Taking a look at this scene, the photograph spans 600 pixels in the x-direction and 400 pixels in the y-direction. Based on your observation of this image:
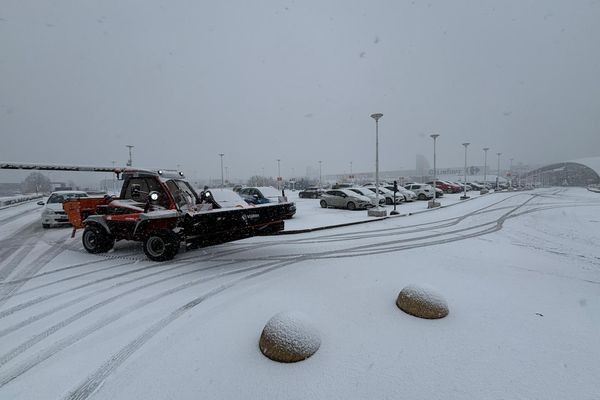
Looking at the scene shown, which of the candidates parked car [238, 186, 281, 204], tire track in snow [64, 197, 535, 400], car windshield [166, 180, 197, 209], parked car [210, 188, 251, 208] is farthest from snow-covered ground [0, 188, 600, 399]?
parked car [238, 186, 281, 204]

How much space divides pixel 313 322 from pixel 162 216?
446 cm

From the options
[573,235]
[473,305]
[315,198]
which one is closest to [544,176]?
[315,198]

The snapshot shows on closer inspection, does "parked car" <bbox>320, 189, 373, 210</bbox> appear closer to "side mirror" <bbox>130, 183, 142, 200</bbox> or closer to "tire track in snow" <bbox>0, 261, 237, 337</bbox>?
"tire track in snow" <bbox>0, 261, 237, 337</bbox>

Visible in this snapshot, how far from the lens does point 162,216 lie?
20.4ft

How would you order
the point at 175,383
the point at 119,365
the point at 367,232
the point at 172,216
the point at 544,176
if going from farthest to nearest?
the point at 544,176, the point at 367,232, the point at 172,216, the point at 119,365, the point at 175,383

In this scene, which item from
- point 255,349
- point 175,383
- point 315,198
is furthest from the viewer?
point 315,198

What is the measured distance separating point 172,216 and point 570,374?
22.1ft

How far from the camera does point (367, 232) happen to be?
35.8ft

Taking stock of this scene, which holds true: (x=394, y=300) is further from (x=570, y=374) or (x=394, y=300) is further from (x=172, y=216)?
(x=172, y=216)

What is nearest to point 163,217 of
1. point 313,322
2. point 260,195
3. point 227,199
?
point 227,199

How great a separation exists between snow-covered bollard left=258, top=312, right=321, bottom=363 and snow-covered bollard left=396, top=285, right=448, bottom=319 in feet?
5.15

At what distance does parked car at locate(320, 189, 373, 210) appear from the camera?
752 inches

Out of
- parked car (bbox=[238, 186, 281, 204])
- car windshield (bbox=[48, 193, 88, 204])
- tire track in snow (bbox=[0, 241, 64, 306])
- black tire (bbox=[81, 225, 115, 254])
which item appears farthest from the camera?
parked car (bbox=[238, 186, 281, 204])

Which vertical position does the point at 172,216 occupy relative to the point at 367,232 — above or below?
above
